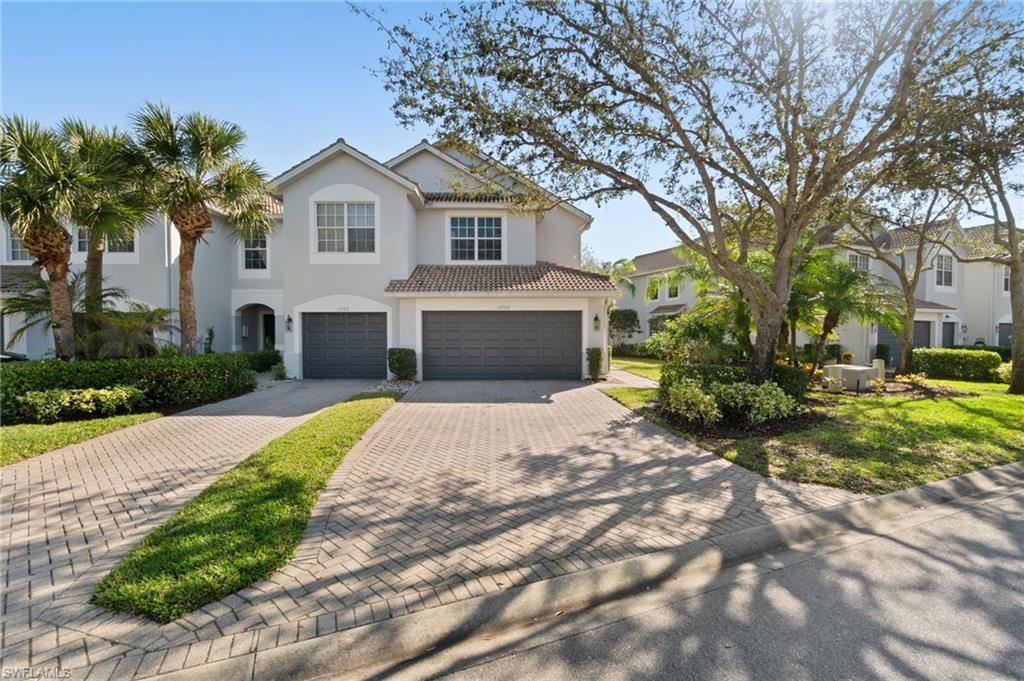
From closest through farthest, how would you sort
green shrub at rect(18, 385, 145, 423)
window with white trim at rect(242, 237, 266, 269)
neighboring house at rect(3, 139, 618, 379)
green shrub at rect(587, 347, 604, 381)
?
green shrub at rect(18, 385, 145, 423) < green shrub at rect(587, 347, 604, 381) < neighboring house at rect(3, 139, 618, 379) < window with white trim at rect(242, 237, 266, 269)

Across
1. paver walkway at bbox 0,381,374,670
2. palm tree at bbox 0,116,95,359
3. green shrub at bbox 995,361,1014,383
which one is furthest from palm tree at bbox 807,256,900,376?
palm tree at bbox 0,116,95,359

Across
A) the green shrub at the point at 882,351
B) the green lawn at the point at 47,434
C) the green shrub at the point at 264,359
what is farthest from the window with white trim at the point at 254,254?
the green shrub at the point at 882,351

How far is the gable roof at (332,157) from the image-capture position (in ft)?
53.5

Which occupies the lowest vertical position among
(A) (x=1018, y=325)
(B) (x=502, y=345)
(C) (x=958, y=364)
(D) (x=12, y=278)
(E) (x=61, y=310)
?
(C) (x=958, y=364)

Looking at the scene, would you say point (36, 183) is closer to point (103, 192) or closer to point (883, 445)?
point (103, 192)

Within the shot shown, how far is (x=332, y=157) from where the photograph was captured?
16.6 meters

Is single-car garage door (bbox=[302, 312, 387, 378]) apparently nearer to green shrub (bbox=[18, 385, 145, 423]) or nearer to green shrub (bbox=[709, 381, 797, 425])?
green shrub (bbox=[18, 385, 145, 423])

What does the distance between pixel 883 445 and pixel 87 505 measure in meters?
11.2

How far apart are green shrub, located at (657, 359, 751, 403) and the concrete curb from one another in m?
5.28

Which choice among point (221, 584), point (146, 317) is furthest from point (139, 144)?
point (221, 584)

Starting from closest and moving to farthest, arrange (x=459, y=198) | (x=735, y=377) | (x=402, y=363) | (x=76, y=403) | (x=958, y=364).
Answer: (x=76, y=403) → (x=735, y=377) → (x=402, y=363) → (x=459, y=198) → (x=958, y=364)

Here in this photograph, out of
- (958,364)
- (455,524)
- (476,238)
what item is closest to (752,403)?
(455,524)

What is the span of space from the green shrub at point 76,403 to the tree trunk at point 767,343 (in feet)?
45.8

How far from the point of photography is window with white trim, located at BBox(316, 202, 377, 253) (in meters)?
16.9
